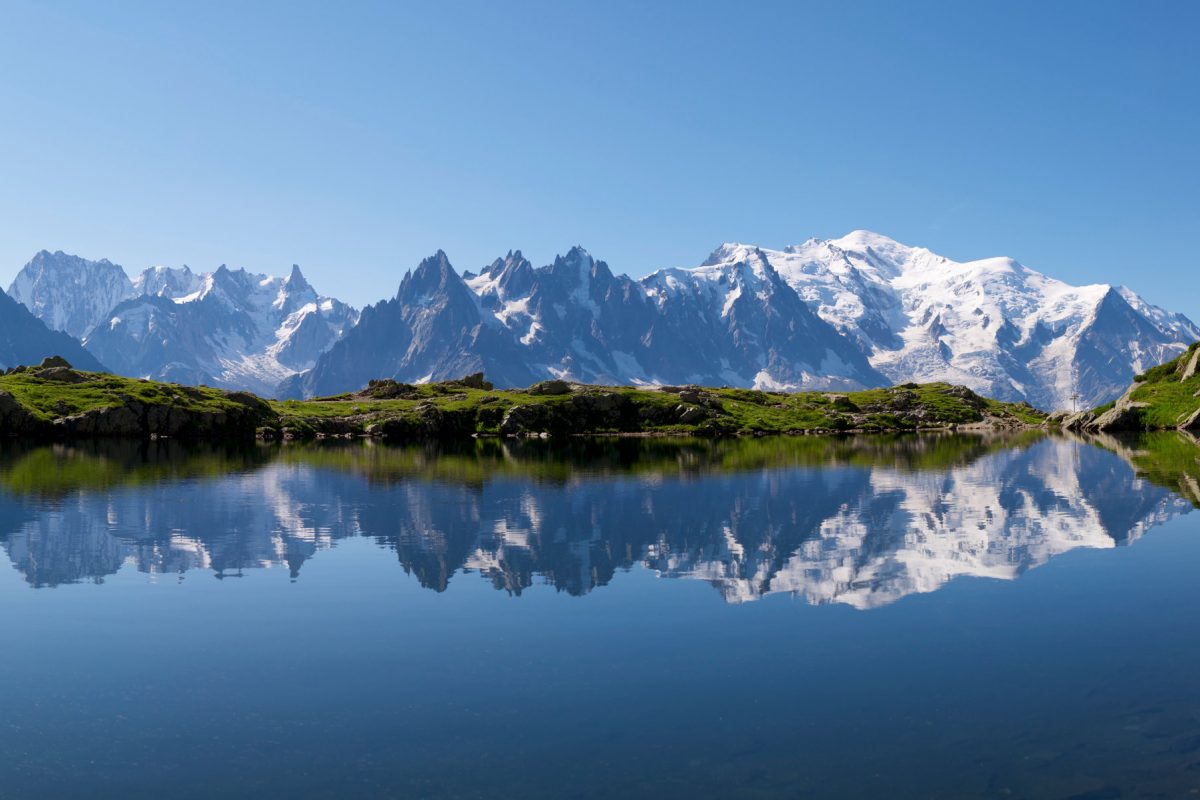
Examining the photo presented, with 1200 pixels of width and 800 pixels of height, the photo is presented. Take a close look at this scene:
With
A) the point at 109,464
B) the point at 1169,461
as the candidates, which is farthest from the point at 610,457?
the point at 1169,461

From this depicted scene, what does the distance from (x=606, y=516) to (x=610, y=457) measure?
64509mm

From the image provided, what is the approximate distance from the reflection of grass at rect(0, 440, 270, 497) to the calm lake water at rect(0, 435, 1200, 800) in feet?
48.9

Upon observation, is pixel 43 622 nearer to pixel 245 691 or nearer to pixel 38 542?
pixel 245 691

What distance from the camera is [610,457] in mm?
131375

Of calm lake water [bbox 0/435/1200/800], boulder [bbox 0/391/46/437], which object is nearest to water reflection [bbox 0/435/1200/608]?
calm lake water [bbox 0/435/1200/800]

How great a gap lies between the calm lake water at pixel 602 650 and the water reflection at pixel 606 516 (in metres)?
0.47

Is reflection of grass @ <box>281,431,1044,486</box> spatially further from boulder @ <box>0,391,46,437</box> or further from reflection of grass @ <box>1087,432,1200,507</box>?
boulder @ <box>0,391,46,437</box>

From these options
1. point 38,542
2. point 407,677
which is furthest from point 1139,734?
point 38,542

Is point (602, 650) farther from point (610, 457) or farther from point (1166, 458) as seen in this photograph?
point (1166, 458)

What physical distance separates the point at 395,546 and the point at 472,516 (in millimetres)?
12375

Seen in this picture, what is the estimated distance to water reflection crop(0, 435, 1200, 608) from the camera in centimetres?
4747

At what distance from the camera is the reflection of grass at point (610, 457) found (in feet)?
350

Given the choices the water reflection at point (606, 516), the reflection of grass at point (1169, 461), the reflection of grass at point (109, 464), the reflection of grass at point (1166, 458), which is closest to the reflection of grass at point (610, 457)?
the water reflection at point (606, 516)

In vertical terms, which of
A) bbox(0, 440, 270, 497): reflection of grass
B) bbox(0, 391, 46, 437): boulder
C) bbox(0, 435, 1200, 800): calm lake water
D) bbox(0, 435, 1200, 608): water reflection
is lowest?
bbox(0, 435, 1200, 800): calm lake water
